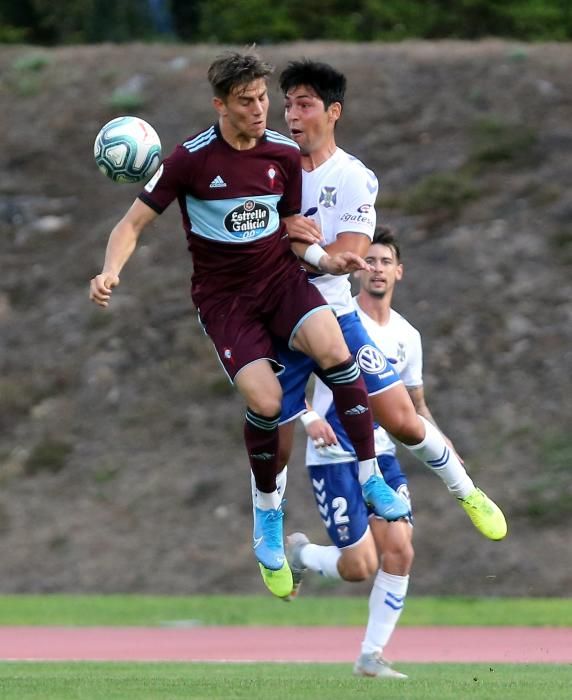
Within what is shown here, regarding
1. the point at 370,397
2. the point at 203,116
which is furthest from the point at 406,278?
the point at 370,397

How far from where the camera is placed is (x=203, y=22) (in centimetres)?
3753

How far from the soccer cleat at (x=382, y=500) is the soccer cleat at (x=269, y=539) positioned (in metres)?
0.55

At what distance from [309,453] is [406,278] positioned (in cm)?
1236

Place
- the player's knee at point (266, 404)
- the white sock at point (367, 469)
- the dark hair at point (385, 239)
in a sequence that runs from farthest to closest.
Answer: the dark hair at point (385, 239) < the white sock at point (367, 469) < the player's knee at point (266, 404)

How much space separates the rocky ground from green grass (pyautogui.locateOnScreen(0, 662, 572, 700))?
770 cm

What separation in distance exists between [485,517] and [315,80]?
9.21 ft

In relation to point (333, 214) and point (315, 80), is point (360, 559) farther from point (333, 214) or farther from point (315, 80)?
point (315, 80)

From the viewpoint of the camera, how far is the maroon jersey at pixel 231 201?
8031mm

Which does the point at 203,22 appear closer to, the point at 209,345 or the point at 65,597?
the point at 209,345

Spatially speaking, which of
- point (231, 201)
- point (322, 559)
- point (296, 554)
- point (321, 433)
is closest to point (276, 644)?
point (296, 554)

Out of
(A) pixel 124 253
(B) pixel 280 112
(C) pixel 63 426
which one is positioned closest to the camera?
(A) pixel 124 253

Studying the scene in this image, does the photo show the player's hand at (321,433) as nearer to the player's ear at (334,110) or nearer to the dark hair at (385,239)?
the dark hair at (385,239)

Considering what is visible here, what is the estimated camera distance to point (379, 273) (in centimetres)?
978

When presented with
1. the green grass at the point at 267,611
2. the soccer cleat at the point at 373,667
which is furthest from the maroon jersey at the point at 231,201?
the green grass at the point at 267,611
